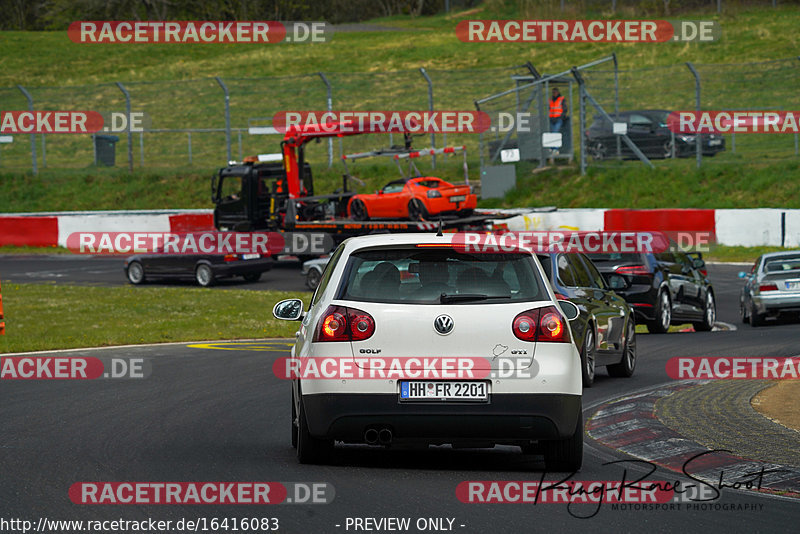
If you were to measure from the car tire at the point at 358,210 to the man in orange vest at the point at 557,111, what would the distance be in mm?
7660

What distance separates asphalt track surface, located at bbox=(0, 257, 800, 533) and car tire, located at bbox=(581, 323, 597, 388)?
172 millimetres

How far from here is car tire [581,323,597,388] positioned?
11859 mm

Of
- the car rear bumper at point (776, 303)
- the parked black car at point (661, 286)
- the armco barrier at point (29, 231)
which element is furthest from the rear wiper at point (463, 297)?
the armco barrier at point (29, 231)

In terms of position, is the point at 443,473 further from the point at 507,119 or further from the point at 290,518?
the point at 507,119

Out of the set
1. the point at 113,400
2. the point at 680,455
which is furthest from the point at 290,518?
the point at 113,400

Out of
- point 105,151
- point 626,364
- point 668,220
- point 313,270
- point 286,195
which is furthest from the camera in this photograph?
point 105,151

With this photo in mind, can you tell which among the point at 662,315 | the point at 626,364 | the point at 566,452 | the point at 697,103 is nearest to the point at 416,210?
the point at 697,103

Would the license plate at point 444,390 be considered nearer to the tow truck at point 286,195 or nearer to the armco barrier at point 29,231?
the tow truck at point 286,195

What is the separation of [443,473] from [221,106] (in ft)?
114

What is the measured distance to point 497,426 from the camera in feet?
23.9

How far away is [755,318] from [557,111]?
16.2m

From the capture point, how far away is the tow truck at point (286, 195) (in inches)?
1155

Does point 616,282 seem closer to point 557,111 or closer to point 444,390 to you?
point 444,390

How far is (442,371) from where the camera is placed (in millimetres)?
7285
